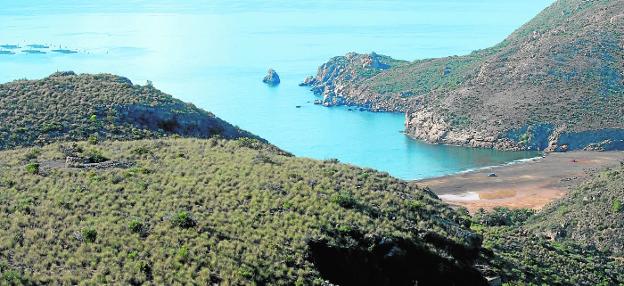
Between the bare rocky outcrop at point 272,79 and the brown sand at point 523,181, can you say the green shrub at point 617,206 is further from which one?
the bare rocky outcrop at point 272,79

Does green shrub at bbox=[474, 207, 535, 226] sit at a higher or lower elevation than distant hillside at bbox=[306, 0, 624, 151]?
lower

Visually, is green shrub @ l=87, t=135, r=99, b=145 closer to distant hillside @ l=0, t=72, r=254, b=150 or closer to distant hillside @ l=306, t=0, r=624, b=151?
distant hillside @ l=0, t=72, r=254, b=150

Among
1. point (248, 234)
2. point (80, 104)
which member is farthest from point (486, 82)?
point (248, 234)

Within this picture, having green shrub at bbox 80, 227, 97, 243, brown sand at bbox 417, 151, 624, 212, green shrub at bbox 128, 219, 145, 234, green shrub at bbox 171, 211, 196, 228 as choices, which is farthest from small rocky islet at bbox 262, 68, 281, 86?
green shrub at bbox 80, 227, 97, 243

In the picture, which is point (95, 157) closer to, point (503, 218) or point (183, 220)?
point (183, 220)

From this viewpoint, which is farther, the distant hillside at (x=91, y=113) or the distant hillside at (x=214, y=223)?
the distant hillside at (x=91, y=113)

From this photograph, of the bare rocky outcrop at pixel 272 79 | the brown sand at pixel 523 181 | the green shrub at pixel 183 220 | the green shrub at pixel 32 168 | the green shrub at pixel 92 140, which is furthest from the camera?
the bare rocky outcrop at pixel 272 79

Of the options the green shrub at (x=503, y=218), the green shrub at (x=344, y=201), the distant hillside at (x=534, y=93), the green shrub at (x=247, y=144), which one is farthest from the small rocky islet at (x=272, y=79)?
the green shrub at (x=344, y=201)
